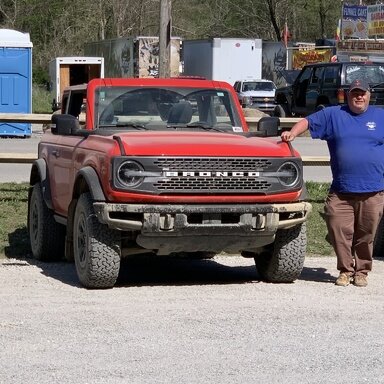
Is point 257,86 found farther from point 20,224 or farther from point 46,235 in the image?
point 46,235

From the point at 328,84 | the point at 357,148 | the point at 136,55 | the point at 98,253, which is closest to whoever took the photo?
the point at 98,253

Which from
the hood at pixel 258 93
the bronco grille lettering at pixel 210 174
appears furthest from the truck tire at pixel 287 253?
the hood at pixel 258 93

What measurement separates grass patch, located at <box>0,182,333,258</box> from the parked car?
29848 mm

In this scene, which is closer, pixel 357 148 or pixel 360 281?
pixel 357 148

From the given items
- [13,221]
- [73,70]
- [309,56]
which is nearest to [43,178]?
[13,221]

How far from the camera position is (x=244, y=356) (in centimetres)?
675

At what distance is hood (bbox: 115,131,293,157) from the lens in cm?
884

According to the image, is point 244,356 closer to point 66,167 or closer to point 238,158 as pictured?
point 238,158

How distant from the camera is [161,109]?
1020 cm

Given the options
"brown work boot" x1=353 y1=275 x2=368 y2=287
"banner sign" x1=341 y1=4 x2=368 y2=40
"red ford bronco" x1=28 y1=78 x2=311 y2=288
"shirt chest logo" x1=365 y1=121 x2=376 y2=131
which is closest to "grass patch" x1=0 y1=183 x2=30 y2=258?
"red ford bronco" x1=28 y1=78 x2=311 y2=288

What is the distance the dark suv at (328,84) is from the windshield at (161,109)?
1789 centimetres

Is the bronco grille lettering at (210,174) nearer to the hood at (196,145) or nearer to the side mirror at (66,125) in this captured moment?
the hood at (196,145)

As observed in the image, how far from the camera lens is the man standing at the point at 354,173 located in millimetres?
9406

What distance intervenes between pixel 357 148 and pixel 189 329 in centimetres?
266
